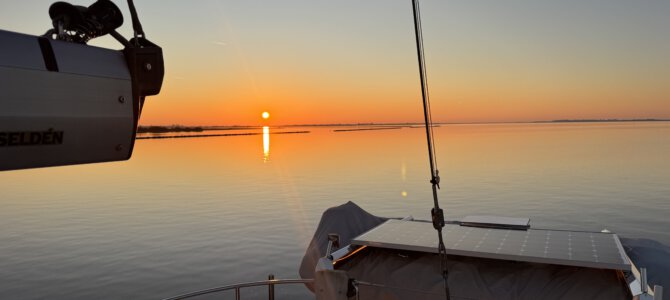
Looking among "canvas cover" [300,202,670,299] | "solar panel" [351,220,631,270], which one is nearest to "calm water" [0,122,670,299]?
"solar panel" [351,220,631,270]

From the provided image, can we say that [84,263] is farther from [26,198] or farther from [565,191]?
[565,191]

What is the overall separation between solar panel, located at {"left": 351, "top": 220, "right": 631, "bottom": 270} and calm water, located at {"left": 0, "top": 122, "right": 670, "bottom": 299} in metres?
9.06

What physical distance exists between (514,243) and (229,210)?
90.9 ft

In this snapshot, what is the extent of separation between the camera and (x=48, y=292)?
1895cm

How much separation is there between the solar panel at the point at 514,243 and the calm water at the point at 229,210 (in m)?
9.06

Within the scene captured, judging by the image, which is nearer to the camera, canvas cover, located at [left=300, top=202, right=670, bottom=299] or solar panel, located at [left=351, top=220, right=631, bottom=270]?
canvas cover, located at [left=300, top=202, right=670, bottom=299]

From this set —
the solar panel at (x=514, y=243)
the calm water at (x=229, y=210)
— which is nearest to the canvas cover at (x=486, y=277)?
the solar panel at (x=514, y=243)

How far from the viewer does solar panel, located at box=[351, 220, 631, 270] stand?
8.52m

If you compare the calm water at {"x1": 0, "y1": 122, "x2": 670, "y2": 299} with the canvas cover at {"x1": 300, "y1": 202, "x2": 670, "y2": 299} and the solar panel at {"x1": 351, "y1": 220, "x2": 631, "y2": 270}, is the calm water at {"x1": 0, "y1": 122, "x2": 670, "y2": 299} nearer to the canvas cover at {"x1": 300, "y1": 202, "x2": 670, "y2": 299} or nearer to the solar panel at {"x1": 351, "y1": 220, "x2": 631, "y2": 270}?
the solar panel at {"x1": 351, "y1": 220, "x2": 631, "y2": 270}

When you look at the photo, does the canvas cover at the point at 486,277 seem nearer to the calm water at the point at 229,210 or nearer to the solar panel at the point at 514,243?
the solar panel at the point at 514,243

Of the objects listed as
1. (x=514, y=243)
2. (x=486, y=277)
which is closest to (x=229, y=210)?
(x=514, y=243)

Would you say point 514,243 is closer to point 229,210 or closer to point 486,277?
point 486,277

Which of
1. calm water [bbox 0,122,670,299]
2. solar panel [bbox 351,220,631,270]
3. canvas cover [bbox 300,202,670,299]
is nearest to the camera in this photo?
canvas cover [bbox 300,202,670,299]

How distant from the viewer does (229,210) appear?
35.2m
